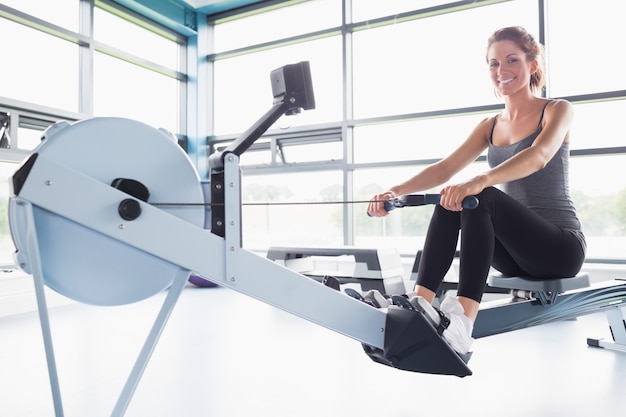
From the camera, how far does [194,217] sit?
1399 millimetres

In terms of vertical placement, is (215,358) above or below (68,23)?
below

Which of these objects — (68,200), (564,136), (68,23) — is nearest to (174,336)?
(68,200)

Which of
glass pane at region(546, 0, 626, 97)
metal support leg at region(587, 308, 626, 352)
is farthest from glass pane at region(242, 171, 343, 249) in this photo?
metal support leg at region(587, 308, 626, 352)

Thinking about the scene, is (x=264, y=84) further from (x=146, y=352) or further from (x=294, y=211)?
(x=146, y=352)

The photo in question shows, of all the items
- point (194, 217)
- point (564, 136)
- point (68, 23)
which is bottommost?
point (194, 217)

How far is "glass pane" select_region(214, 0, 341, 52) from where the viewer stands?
481 cm

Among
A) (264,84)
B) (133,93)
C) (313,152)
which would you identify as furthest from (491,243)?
(133,93)

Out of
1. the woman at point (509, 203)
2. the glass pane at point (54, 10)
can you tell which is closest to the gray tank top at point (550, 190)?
the woman at point (509, 203)

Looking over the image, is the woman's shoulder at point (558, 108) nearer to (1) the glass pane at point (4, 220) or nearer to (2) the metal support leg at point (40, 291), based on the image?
(2) the metal support leg at point (40, 291)

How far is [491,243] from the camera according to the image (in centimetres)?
135

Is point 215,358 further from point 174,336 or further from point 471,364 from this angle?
point 471,364

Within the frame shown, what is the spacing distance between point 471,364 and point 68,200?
1.72m

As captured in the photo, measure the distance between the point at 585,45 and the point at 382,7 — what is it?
1739 millimetres

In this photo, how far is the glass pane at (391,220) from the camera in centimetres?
430
